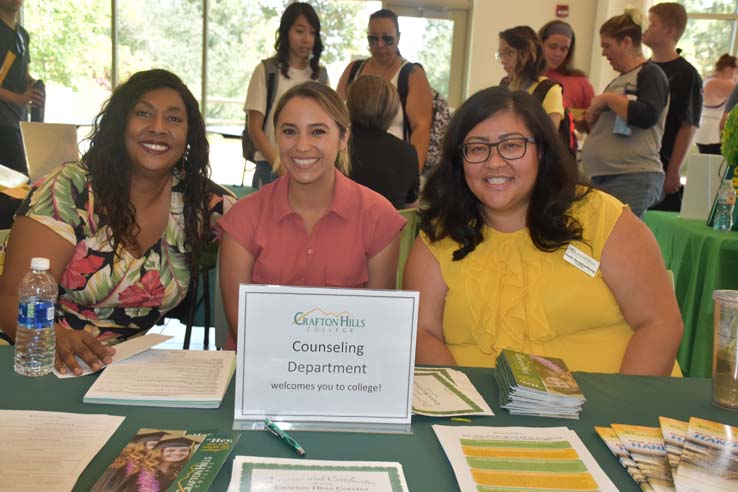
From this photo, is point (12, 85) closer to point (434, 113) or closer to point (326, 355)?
point (434, 113)

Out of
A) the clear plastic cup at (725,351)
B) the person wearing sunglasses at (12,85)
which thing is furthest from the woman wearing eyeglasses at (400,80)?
the clear plastic cup at (725,351)

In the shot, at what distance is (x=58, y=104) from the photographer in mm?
8359

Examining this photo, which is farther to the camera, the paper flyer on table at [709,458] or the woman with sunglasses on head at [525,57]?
the woman with sunglasses on head at [525,57]

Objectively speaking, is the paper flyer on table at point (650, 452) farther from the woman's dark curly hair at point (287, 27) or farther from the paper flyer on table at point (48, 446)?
the woman's dark curly hair at point (287, 27)

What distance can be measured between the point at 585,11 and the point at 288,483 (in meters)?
8.34

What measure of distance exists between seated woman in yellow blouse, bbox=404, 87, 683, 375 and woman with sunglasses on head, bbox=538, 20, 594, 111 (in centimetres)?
291

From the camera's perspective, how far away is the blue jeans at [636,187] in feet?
13.0

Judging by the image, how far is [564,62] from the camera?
5.03 metres

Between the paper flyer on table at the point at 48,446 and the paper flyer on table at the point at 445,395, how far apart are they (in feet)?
1.83

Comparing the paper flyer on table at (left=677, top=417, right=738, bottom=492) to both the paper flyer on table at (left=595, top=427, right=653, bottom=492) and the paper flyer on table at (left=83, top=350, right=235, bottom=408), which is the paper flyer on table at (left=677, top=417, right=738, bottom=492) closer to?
the paper flyer on table at (left=595, top=427, right=653, bottom=492)

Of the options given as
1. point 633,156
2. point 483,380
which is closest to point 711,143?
point 633,156

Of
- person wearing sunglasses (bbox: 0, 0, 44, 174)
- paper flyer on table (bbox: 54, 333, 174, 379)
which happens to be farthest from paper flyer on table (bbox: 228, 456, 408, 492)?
person wearing sunglasses (bbox: 0, 0, 44, 174)

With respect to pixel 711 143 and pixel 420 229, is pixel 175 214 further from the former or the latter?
pixel 711 143

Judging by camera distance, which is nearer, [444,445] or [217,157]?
[444,445]
